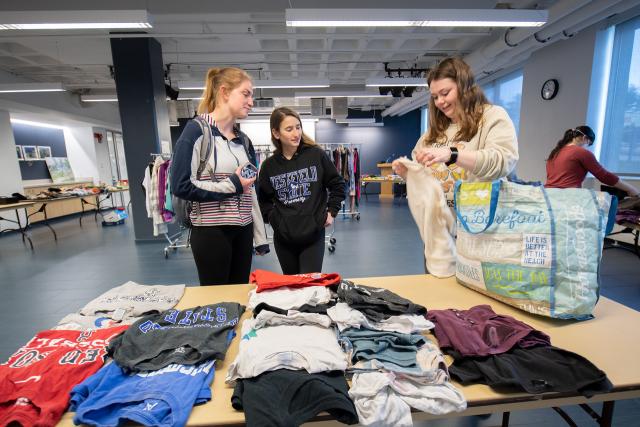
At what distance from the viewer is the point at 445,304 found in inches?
45.0

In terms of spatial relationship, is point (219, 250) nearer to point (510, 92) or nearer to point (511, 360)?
point (511, 360)

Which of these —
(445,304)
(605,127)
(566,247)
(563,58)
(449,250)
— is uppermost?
(563,58)

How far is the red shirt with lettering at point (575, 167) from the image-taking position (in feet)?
10.6

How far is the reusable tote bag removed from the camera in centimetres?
96

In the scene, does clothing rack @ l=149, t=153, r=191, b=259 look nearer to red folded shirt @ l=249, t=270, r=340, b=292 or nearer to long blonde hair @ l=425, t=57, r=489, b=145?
red folded shirt @ l=249, t=270, r=340, b=292

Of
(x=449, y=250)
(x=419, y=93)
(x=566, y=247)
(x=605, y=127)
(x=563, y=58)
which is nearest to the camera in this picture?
(x=566, y=247)

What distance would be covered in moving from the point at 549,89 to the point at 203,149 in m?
6.61

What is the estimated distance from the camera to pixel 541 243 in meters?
0.98

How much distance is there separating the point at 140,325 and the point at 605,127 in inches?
264

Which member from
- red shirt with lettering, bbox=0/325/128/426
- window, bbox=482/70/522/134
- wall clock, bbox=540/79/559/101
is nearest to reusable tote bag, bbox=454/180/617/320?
red shirt with lettering, bbox=0/325/128/426

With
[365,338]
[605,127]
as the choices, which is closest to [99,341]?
[365,338]

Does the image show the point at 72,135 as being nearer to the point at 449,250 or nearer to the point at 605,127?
the point at 449,250

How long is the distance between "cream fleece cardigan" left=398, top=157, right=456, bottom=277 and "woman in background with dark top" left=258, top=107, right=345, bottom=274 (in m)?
0.54

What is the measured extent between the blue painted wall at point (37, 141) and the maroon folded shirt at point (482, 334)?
446 inches
